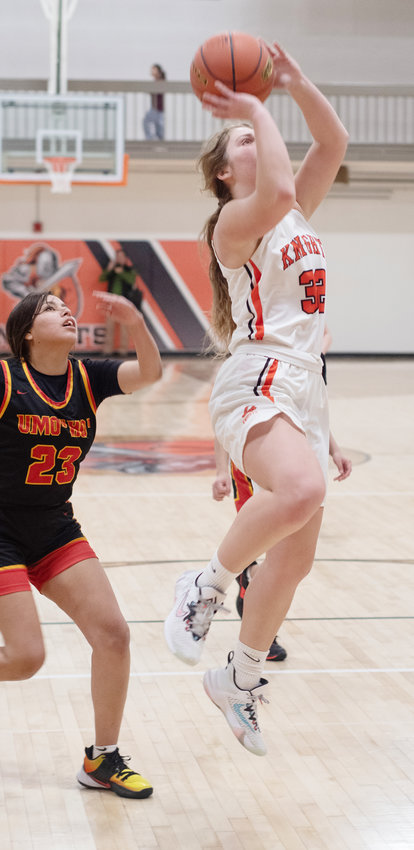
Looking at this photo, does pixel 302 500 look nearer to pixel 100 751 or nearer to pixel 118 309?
pixel 118 309

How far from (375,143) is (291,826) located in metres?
16.8

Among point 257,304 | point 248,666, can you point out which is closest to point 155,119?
point 257,304

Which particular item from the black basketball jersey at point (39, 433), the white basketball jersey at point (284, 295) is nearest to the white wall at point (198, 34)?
the black basketball jersey at point (39, 433)

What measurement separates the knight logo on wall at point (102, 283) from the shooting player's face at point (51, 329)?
15.6 meters

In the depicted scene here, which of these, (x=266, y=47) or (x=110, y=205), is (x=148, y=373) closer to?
(x=266, y=47)

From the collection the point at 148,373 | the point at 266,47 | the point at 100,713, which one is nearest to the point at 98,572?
the point at 100,713

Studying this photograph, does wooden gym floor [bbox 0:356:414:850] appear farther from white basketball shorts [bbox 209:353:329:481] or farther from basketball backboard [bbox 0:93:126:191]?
basketball backboard [bbox 0:93:126:191]

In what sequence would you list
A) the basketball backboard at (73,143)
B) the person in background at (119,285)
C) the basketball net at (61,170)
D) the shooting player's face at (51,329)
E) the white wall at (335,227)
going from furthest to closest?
1. the white wall at (335,227)
2. the person in background at (119,285)
3. the basketball net at (61,170)
4. the basketball backboard at (73,143)
5. the shooting player's face at (51,329)

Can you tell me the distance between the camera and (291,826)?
9.77ft

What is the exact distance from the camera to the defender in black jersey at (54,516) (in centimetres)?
317

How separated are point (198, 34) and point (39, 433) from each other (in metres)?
18.1

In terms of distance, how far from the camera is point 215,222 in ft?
10.8

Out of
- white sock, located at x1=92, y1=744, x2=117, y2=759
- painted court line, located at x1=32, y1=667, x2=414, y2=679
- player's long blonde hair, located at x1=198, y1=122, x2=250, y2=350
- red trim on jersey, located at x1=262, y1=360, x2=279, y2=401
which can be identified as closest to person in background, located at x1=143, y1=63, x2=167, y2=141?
painted court line, located at x1=32, y1=667, x2=414, y2=679

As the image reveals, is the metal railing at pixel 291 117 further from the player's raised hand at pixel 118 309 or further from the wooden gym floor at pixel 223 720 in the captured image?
the player's raised hand at pixel 118 309
